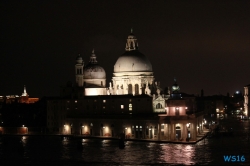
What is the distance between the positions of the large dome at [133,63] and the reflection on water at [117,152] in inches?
796

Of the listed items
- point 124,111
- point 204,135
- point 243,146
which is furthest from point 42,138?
point 243,146

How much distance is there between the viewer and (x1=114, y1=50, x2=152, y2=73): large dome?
96375 mm

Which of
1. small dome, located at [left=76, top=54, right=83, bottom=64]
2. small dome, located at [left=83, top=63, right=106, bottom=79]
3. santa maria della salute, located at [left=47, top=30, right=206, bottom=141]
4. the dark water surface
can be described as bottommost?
the dark water surface

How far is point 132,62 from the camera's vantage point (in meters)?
96.5

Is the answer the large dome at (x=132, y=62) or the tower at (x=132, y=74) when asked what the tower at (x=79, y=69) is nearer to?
the tower at (x=132, y=74)

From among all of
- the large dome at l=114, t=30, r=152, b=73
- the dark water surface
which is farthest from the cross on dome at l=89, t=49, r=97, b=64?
the dark water surface

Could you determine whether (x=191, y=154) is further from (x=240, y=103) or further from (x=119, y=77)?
(x=240, y=103)

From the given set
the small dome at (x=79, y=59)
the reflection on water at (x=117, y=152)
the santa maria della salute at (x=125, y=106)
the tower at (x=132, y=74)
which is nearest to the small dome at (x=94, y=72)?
the santa maria della salute at (x=125, y=106)

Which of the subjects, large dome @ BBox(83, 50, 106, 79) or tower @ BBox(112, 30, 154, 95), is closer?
tower @ BBox(112, 30, 154, 95)

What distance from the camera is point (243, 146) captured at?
68.0m

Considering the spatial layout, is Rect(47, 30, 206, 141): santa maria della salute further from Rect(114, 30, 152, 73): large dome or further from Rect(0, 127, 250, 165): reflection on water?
Rect(0, 127, 250, 165): reflection on water

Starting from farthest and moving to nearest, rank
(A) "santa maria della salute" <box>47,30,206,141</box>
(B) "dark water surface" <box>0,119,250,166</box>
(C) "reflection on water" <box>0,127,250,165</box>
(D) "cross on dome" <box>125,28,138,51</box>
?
1. (D) "cross on dome" <box>125,28,138,51</box>
2. (A) "santa maria della salute" <box>47,30,206,141</box>
3. (C) "reflection on water" <box>0,127,250,165</box>
4. (B) "dark water surface" <box>0,119,250,166</box>

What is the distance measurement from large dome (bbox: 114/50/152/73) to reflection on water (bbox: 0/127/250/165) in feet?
66.4

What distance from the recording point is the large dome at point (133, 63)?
96375mm
